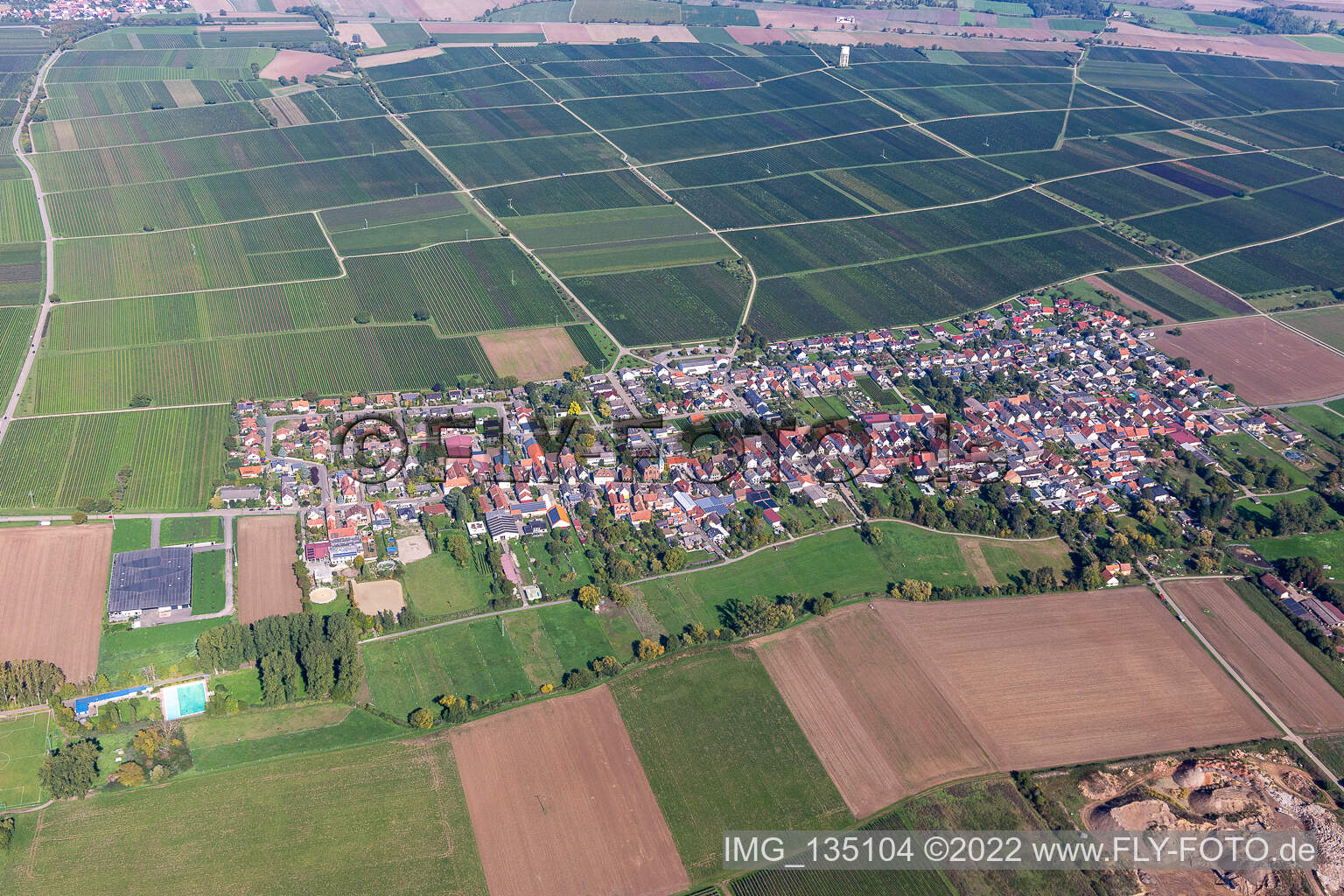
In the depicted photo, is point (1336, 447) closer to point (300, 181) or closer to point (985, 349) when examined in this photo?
point (985, 349)

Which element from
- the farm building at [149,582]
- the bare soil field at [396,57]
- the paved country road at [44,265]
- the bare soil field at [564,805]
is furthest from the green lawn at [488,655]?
the bare soil field at [396,57]

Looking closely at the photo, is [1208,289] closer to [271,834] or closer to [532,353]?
[532,353]

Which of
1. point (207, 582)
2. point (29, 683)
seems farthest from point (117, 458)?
point (29, 683)

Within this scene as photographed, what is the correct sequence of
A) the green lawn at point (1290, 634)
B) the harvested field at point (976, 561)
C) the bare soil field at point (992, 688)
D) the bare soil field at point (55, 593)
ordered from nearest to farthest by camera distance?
1. the bare soil field at point (992, 688)
2. the bare soil field at point (55, 593)
3. the green lawn at point (1290, 634)
4. the harvested field at point (976, 561)

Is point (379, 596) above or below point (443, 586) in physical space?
below

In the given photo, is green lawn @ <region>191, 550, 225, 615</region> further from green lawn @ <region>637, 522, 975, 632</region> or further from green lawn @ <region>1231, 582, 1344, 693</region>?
green lawn @ <region>1231, 582, 1344, 693</region>

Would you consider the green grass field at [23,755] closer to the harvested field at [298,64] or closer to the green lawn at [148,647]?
the green lawn at [148,647]

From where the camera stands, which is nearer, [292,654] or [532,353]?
[292,654]

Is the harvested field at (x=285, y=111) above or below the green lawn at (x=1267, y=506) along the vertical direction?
above
